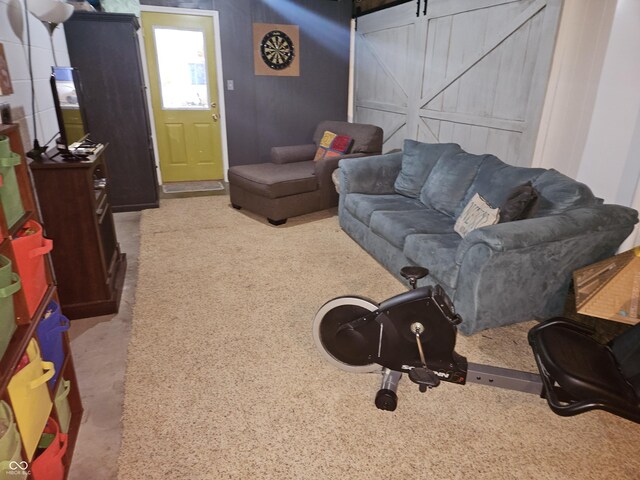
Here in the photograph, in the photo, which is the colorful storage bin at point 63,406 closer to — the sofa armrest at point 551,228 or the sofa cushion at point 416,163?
the sofa armrest at point 551,228

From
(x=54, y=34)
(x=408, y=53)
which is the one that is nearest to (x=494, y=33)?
(x=408, y=53)

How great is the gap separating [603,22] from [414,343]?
2340 millimetres

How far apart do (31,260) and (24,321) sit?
0.71 ft

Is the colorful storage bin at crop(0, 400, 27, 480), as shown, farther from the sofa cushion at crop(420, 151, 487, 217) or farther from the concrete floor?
the sofa cushion at crop(420, 151, 487, 217)

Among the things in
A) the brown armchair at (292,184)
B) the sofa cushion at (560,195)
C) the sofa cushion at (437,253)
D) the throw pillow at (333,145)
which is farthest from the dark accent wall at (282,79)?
the sofa cushion at (560,195)

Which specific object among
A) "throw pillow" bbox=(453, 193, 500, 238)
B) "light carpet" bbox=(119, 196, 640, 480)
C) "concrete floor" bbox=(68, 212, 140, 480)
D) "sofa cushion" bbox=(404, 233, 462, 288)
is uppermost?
"throw pillow" bbox=(453, 193, 500, 238)

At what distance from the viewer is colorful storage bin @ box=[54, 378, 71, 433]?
1558mm

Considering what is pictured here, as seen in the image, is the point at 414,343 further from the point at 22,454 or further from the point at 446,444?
the point at 22,454

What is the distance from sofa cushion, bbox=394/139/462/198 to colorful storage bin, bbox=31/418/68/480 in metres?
3.02

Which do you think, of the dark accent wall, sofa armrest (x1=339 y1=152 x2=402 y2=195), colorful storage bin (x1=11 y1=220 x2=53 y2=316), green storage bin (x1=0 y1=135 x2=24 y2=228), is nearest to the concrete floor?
colorful storage bin (x1=11 y1=220 x2=53 y2=316)

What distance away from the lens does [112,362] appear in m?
2.19

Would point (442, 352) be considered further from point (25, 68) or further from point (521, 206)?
point (25, 68)

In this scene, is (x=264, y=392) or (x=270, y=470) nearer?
(x=270, y=470)

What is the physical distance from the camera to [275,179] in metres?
4.07
